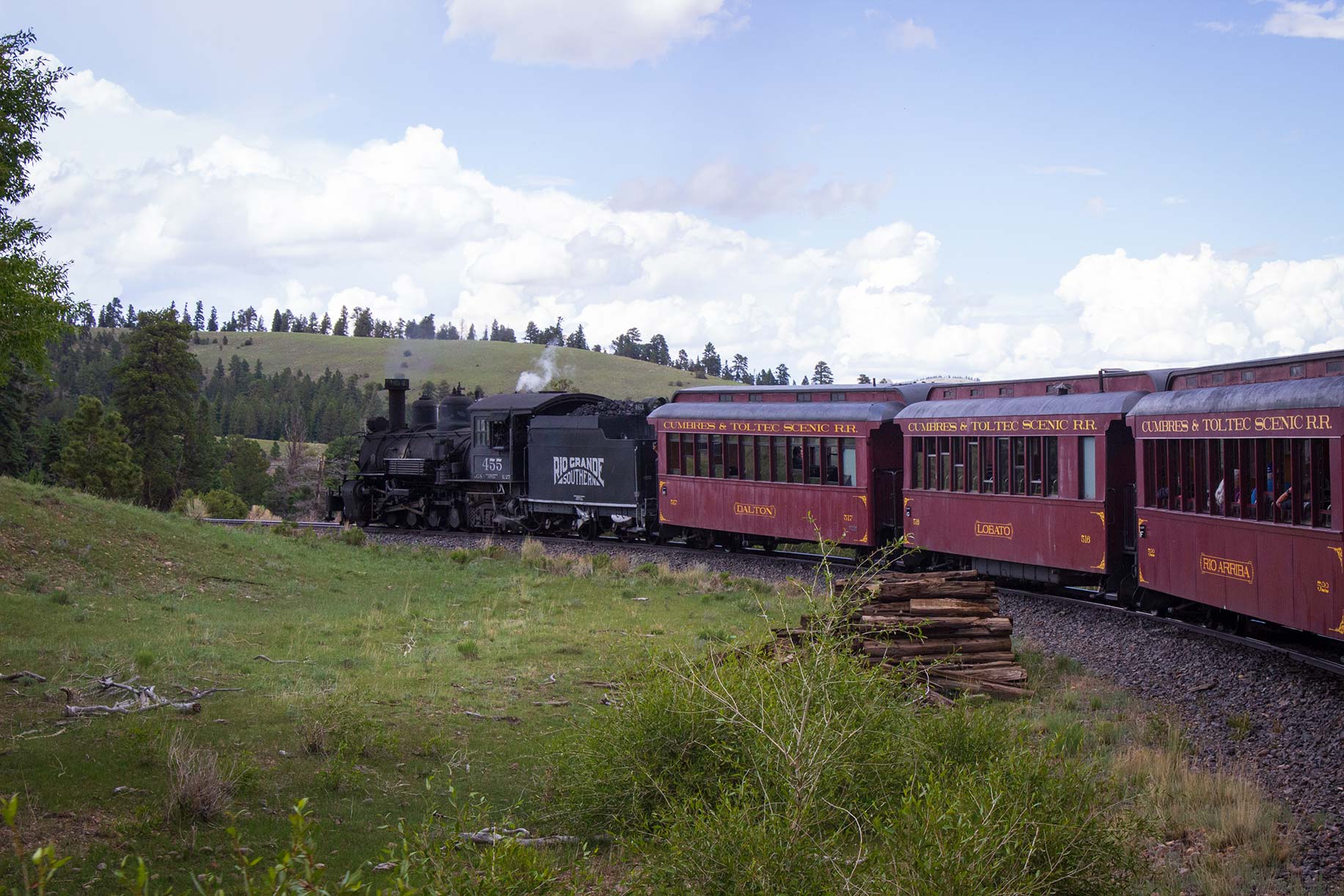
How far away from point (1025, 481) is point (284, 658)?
11564 mm

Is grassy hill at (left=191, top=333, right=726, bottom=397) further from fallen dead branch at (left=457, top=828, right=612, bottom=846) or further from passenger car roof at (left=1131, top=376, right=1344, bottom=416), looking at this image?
fallen dead branch at (left=457, top=828, right=612, bottom=846)

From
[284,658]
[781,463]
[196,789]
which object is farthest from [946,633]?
[781,463]

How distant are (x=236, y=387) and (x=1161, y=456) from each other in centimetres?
14528

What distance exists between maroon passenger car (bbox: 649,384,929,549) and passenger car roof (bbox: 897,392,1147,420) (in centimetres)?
119

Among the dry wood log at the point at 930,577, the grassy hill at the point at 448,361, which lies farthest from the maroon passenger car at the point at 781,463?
the grassy hill at the point at 448,361

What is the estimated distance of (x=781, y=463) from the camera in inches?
879

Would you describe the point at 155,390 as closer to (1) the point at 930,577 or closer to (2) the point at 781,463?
(2) the point at 781,463

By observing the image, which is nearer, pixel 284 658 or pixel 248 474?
pixel 284 658

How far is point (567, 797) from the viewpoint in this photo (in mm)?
7762

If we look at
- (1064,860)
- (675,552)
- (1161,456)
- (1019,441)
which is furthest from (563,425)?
(1064,860)

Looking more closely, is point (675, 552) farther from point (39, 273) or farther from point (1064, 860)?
point (1064, 860)

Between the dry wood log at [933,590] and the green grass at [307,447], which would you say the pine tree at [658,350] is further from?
the dry wood log at [933,590]

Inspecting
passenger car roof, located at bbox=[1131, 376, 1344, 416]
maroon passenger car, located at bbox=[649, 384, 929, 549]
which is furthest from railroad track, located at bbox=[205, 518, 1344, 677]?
passenger car roof, located at bbox=[1131, 376, 1344, 416]

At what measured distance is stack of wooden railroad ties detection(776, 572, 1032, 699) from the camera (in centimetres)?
1152
